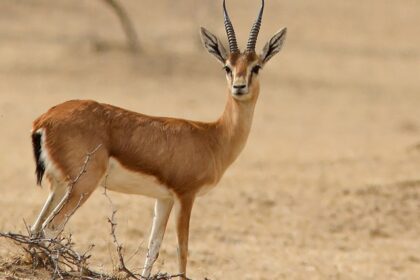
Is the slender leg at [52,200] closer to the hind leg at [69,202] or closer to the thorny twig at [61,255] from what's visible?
the hind leg at [69,202]

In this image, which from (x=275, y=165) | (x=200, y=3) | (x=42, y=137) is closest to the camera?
(x=42, y=137)

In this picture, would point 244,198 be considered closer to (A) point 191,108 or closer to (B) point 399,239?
(B) point 399,239

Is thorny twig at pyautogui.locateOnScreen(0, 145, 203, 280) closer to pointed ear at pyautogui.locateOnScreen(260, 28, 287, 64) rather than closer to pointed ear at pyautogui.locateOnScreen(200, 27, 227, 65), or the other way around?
pointed ear at pyautogui.locateOnScreen(200, 27, 227, 65)

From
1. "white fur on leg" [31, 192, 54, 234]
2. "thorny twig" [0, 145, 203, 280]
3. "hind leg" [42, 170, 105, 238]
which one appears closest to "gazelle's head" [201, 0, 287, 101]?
"hind leg" [42, 170, 105, 238]

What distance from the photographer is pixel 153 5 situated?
3672cm

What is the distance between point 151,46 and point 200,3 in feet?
21.2

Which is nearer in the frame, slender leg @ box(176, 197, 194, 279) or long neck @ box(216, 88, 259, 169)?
slender leg @ box(176, 197, 194, 279)

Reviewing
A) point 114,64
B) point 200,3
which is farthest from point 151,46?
point 200,3

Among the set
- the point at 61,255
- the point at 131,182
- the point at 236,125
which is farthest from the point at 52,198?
the point at 236,125

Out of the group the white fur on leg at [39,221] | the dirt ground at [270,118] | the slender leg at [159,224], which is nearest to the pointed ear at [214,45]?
the slender leg at [159,224]

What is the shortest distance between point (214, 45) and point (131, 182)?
66.1 inches

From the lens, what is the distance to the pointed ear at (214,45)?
10008 millimetres

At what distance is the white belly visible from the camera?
356 inches

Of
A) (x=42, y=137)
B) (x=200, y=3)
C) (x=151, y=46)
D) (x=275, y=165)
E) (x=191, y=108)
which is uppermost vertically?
(x=200, y=3)
